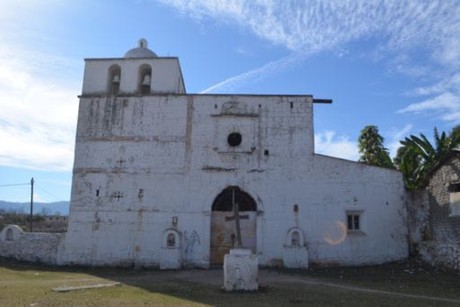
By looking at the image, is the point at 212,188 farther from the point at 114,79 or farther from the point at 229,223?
the point at 114,79

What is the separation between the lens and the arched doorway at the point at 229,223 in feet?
67.0

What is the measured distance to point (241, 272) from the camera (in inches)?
510

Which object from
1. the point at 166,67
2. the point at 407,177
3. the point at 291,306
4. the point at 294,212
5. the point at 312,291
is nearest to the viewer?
the point at 291,306

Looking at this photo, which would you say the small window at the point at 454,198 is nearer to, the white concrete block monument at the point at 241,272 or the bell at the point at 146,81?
the white concrete block monument at the point at 241,272

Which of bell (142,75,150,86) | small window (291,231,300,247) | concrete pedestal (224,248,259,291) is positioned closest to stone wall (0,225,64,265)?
bell (142,75,150,86)

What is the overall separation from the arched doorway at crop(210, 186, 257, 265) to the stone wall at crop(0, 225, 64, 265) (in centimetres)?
717

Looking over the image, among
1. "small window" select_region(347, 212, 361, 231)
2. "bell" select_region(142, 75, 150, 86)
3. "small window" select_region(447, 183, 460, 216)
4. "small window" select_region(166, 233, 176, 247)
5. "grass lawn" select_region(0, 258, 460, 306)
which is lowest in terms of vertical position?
"grass lawn" select_region(0, 258, 460, 306)

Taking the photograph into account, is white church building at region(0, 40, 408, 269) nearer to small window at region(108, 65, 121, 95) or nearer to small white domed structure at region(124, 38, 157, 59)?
small window at region(108, 65, 121, 95)

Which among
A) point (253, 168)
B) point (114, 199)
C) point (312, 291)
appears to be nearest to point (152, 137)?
point (114, 199)

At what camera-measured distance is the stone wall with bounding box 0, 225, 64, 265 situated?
20.8 meters

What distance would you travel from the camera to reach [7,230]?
21.6 m

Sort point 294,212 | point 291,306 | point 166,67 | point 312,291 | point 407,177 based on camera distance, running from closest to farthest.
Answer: point 291,306
point 312,291
point 294,212
point 166,67
point 407,177

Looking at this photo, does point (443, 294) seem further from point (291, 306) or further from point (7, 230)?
point (7, 230)

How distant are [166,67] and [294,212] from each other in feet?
30.7
